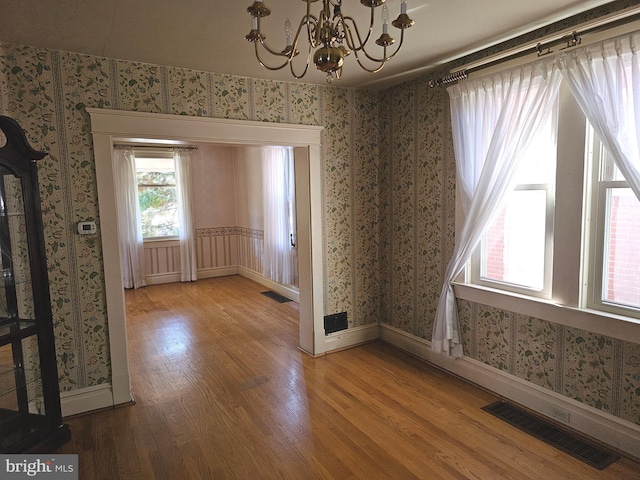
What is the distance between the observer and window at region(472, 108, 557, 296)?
2.69m

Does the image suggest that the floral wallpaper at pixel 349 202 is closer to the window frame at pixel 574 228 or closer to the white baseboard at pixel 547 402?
the white baseboard at pixel 547 402

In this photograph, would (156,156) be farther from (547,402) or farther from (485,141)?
(547,402)

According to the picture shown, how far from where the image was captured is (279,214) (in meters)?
5.95

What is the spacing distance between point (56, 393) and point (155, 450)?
726 mm

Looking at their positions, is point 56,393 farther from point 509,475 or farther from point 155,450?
point 509,475

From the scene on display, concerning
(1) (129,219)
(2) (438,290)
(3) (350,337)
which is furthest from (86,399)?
(1) (129,219)

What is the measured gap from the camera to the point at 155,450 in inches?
97.7

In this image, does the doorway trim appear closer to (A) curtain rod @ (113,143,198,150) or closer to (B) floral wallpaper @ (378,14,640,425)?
(B) floral wallpaper @ (378,14,640,425)

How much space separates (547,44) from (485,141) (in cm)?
71

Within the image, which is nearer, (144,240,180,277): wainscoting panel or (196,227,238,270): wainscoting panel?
(144,240,180,277): wainscoting panel

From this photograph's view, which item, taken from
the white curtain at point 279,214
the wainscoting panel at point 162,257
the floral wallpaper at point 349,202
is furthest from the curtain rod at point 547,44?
the wainscoting panel at point 162,257

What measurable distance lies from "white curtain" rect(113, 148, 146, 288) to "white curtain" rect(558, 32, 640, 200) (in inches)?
252

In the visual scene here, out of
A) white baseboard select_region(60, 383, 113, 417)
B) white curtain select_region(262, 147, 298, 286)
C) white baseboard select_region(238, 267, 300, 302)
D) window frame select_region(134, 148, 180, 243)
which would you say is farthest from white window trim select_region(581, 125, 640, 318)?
window frame select_region(134, 148, 180, 243)

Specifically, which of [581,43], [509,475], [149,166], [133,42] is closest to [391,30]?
[581,43]
